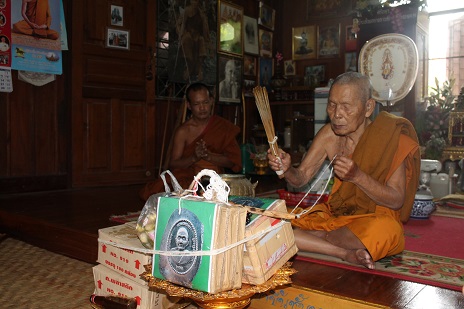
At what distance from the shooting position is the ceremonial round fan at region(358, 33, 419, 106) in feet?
12.8

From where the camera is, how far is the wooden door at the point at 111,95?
4.64m

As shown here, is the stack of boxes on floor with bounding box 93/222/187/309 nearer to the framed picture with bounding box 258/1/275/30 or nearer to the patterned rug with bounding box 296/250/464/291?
the patterned rug with bounding box 296/250/464/291

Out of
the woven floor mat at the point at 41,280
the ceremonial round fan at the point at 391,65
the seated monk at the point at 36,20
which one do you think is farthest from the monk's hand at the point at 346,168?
the seated monk at the point at 36,20

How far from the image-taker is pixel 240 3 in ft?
22.8

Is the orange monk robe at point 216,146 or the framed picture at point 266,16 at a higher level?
the framed picture at point 266,16

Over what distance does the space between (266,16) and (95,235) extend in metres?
5.85

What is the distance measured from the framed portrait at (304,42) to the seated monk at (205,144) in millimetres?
4166

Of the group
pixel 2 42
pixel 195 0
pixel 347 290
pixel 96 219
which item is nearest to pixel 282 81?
pixel 195 0

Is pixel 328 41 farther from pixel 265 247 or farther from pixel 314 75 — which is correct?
pixel 265 247

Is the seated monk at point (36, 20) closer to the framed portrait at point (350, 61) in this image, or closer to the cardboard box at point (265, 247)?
the cardboard box at point (265, 247)

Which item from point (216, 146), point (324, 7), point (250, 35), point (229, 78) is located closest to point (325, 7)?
point (324, 7)

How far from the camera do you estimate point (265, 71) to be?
24.8 ft

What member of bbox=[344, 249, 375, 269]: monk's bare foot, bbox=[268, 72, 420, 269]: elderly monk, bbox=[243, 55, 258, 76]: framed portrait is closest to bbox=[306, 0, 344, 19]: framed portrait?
bbox=[243, 55, 258, 76]: framed portrait

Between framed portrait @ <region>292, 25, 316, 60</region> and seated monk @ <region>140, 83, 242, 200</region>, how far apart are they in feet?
13.7
